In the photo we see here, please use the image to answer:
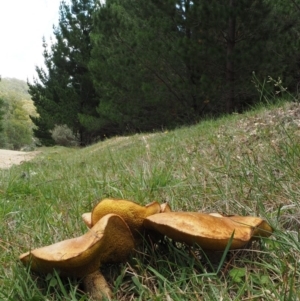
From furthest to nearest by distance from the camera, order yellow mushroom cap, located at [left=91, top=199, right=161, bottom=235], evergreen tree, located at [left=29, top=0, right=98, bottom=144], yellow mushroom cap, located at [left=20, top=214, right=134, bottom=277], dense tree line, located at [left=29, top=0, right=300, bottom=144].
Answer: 1. evergreen tree, located at [left=29, top=0, right=98, bottom=144]
2. dense tree line, located at [left=29, top=0, right=300, bottom=144]
3. yellow mushroom cap, located at [left=91, top=199, right=161, bottom=235]
4. yellow mushroom cap, located at [left=20, top=214, right=134, bottom=277]

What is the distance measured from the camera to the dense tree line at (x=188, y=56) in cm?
1051

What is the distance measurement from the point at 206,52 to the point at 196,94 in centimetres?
186

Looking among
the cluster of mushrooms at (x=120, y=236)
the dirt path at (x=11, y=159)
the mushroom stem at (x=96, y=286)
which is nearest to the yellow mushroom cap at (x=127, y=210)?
the cluster of mushrooms at (x=120, y=236)

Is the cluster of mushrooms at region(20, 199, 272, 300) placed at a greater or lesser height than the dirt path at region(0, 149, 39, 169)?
greater

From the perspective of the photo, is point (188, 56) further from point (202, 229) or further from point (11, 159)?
point (202, 229)

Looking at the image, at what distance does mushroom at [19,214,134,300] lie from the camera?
884mm

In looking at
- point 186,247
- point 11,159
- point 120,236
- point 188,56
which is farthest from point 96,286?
point 11,159

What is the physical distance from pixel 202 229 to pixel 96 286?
31 centimetres

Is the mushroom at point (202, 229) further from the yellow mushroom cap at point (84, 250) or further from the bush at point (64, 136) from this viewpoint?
the bush at point (64, 136)

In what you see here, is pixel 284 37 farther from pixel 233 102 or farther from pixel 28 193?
pixel 28 193

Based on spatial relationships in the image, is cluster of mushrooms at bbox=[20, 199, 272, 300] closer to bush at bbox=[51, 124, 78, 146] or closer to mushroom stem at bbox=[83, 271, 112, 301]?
mushroom stem at bbox=[83, 271, 112, 301]

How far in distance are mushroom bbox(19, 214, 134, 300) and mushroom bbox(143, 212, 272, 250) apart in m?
0.09

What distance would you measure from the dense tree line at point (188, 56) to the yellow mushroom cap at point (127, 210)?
626 centimetres

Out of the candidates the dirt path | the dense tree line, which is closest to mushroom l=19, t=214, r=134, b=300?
the dense tree line
